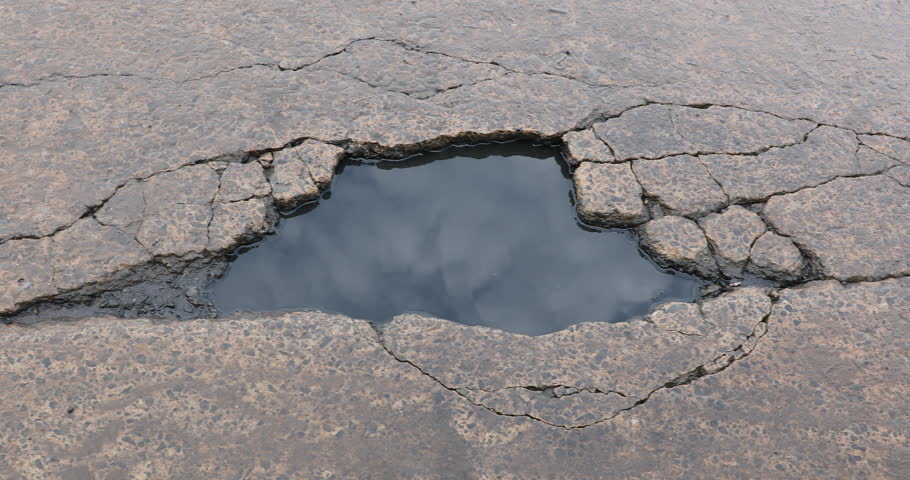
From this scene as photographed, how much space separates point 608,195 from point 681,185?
0.29m

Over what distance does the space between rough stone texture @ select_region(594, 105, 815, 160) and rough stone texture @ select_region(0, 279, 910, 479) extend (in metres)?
0.88

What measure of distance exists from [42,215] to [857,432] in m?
2.63

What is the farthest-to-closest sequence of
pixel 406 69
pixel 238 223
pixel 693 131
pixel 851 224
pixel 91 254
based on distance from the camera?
1. pixel 406 69
2. pixel 693 131
3. pixel 851 224
4. pixel 238 223
5. pixel 91 254

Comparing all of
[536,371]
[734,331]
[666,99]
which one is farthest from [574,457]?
[666,99]

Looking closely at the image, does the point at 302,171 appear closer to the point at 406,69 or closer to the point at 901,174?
the point at 406,69

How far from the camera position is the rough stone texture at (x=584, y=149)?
256 cm

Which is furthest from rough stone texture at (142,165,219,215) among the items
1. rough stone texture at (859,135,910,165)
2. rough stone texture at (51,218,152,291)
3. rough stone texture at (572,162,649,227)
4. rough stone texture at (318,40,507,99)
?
rough stone texture at (859,135,910,165)

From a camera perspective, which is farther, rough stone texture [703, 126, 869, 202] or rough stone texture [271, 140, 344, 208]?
rough stone texture [703, 126, 869, 202]

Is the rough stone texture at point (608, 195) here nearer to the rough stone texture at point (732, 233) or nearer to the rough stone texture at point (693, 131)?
the rough stone texture at point (693, 131)

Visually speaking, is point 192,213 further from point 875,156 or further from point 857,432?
point 875,156

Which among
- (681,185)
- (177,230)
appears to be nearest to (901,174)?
(681,185)

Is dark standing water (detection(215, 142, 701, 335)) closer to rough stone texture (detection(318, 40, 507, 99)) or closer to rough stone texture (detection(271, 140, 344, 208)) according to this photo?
rough stone texture (detection(271, 140, 344, 208))

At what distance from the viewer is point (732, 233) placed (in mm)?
2352

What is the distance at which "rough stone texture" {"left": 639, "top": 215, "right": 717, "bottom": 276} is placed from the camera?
7.55 feet
